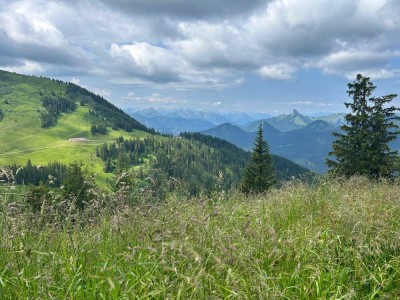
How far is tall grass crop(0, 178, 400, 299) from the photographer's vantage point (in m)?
3.72

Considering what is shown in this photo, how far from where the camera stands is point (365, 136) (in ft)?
142

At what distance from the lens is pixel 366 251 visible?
5.00 m

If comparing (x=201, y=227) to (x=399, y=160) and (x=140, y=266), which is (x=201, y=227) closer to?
(x=140, y=266)

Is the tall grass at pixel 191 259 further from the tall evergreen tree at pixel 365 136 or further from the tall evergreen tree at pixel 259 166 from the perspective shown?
the tall evergreen tree at pixel 259 166

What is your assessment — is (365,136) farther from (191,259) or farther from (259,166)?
(191,259)

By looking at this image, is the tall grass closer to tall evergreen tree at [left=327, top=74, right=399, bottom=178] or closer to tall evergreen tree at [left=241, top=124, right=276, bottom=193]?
tall evergreen tree at [left=327, top=74, right=399, bottom=178]

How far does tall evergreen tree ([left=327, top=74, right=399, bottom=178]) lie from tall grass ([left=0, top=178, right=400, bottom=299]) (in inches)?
1539

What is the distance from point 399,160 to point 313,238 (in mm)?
42337

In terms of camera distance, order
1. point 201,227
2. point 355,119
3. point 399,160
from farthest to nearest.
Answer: point 355,119 → point 399,160 → point 201,227

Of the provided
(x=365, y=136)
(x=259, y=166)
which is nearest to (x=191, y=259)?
(x=365, y=136)

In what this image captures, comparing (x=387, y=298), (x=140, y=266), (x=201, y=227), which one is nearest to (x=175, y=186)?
(x=201, y=227)

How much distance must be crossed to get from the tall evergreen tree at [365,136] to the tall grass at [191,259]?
39.1 meters

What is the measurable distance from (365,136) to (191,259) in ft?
149

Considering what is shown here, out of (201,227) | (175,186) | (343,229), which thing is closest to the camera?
(201,227)
